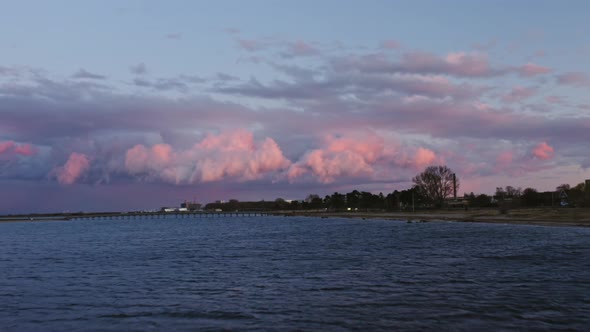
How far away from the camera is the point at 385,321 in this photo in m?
22.7

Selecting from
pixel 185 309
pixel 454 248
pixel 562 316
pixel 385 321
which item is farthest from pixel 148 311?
pixel 454 248

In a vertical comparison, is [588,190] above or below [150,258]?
above

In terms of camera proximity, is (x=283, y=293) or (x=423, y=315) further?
(x=283, y=293)

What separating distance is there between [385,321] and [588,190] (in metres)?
180

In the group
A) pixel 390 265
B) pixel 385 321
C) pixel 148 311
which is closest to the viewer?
pixel 385 321

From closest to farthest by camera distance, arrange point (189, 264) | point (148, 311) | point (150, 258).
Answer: point (148, 311)
point (189, 264)
point (150, 258)

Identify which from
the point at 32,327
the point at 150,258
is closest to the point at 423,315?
the point at 32,327

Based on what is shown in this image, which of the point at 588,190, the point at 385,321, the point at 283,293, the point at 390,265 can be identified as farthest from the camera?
the point at 588,190

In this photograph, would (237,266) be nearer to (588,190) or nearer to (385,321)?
(385,321)

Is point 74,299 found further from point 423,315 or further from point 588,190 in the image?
point 588,190

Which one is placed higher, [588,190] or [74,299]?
[588,190]

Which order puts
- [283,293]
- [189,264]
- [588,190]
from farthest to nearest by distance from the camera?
[588,190], [189,264], [283,293]

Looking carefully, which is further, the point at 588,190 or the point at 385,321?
the point at 588,190

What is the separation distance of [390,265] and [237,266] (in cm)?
1409
